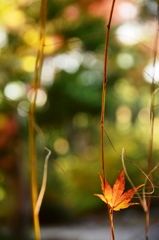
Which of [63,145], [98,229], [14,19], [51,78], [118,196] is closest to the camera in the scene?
[118,196]

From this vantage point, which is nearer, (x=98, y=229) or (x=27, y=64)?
(x=27, y=64)

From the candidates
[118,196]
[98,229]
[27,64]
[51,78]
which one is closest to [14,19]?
[27,64]

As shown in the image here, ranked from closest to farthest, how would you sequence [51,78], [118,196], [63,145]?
[118,196] → [51,78] → [63,145]

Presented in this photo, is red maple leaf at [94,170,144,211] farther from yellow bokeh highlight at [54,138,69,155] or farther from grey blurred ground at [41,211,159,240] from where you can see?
yellow bokeh highlight at [54,138,69,155]


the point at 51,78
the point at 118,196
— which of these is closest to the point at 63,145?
the point at 51,78

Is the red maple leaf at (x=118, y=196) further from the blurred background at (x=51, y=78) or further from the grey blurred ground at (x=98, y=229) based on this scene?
the grey blurred ground at (x=98, y=229)

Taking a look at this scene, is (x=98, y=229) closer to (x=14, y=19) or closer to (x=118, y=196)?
(x=14, y=19)

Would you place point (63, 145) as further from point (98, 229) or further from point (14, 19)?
point (14, 19)

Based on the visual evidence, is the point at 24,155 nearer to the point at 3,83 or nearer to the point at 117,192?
the point at 3,83

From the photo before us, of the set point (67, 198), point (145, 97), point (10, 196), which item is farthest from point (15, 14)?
point (145, 97)

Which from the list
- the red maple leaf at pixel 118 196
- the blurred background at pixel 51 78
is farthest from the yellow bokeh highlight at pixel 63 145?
the red maple leaf at pixel 118 196

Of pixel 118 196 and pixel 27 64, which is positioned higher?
pixel 27 64

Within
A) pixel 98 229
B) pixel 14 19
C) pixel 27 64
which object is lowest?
pixel 98 229
